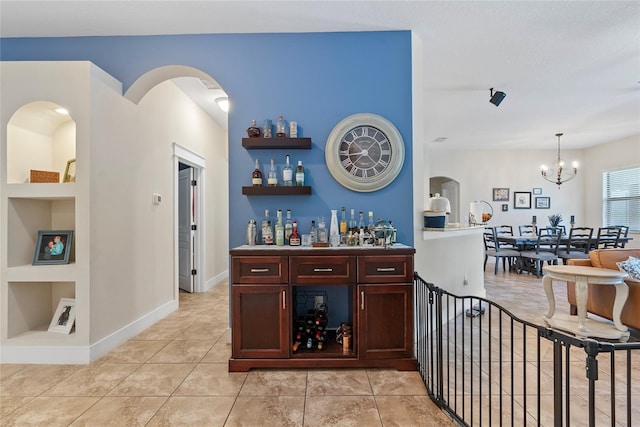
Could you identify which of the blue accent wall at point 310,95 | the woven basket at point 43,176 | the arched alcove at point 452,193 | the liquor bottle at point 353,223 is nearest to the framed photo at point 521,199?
the arched alcove at point 452,193

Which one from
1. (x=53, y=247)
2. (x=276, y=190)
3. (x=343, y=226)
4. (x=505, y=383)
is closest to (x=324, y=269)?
(x=343, y=226)

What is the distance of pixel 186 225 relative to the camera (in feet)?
16.4

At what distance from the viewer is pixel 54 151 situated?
10.1ft

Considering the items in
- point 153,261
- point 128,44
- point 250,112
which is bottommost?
point 153,261

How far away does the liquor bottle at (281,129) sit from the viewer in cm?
291

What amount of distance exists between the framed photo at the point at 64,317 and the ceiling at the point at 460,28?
2.37m

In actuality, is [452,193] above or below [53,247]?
above

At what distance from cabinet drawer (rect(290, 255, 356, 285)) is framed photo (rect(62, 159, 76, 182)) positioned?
213 cm

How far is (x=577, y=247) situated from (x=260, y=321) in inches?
265

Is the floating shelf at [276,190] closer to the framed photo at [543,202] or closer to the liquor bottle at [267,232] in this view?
the liquor bottle at [267,232]

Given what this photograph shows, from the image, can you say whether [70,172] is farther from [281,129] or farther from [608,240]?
[608,240]

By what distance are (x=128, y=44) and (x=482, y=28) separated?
313cm

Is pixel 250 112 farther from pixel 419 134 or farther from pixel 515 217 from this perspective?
pixel 515 217

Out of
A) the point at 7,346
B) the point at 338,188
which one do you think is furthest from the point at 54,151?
the point at 338,188
